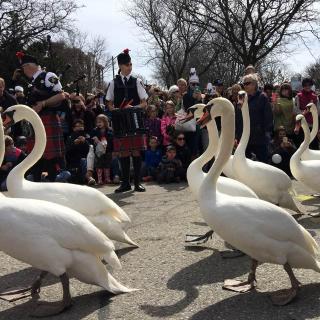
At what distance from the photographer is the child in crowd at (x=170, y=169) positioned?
10141 mm

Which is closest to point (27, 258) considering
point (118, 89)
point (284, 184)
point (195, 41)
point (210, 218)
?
point (210, 218)

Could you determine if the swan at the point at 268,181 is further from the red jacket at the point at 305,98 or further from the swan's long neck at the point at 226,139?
the red jacket at the point at 305,98

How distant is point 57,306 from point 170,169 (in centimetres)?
643

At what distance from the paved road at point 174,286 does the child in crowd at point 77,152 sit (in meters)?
4.45

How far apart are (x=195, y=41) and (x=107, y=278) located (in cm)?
2978

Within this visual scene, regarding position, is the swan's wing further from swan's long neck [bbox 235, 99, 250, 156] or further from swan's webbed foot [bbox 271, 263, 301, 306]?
swan's long neck [bbox 235, 99, 250, 156]

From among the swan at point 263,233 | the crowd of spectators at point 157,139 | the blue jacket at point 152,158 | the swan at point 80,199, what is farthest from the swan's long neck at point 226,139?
the blue jacket at point 152,158

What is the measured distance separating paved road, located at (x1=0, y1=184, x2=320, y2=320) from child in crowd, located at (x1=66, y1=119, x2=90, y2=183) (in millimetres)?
4455

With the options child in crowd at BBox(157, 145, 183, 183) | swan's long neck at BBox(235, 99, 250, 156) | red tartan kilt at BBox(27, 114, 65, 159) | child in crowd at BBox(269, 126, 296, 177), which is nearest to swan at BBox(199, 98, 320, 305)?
swan's long neck at BBox(235, 99, 250, 156)

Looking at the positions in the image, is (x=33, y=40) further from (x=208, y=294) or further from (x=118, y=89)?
(x=208, y=294)

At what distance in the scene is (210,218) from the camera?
13.1ft

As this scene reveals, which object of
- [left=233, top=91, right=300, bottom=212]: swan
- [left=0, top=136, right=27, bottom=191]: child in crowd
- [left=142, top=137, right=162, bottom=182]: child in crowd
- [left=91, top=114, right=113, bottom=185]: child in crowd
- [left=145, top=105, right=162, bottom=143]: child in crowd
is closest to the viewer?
[left=233, top=91, right=300, bottom=212]: swan

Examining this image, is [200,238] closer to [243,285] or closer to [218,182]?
[218,182]

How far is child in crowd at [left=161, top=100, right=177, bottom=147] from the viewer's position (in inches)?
430
